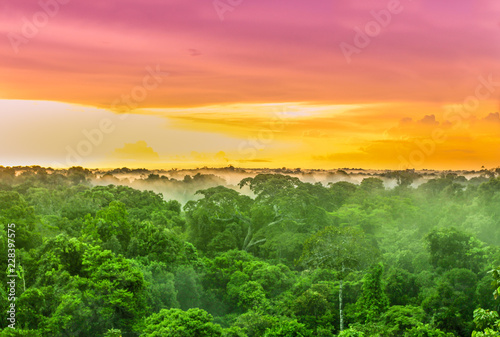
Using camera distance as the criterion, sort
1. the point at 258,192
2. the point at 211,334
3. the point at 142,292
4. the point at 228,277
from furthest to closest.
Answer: the point at 258,192
the point at 228,277
the point at 142,292
the point at 211,334

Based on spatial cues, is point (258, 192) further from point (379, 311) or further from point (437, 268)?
point (379, 311)

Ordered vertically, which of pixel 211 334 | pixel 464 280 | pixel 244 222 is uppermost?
pixel 244 222

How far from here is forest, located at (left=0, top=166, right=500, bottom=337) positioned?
21625 mm

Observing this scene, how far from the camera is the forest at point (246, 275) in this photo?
21.6 m

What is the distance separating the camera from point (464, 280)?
26641mm

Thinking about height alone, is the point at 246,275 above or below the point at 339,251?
below

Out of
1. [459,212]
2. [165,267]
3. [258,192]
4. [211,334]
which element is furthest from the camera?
[258,192]

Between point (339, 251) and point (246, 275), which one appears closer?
point (339, 251)

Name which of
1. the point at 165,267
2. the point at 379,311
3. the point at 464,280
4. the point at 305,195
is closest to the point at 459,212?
the point at 305,195

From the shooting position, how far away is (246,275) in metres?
30.6

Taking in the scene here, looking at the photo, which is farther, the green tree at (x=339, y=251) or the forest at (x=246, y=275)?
the green tree at (x=339, y=251)

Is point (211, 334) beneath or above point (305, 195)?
beneath

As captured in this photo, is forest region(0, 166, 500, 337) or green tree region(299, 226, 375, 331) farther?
green tree region(299, 226, 375, 331)

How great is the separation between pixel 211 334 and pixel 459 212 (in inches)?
1301
